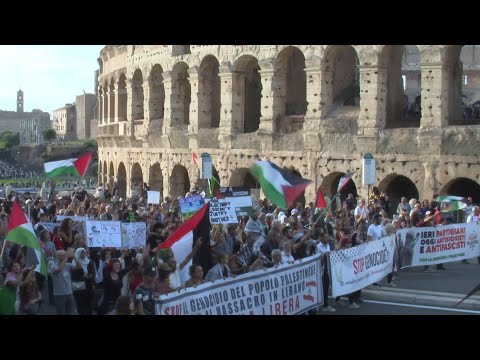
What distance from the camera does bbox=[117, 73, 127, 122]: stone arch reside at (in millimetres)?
41406

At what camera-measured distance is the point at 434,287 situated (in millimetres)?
14773

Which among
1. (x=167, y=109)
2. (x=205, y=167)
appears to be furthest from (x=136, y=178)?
(x=205, y=167)

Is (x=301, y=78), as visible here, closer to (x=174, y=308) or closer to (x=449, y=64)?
(x=449, y=64)

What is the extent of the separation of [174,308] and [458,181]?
57.4 feet

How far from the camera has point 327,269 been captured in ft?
40.5

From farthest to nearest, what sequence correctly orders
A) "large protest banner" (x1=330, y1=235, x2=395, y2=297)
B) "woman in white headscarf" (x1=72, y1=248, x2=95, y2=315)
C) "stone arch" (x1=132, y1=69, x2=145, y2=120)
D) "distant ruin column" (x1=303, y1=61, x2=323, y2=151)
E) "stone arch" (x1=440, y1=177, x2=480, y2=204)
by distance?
"stone arch" (x1=132, y1=69, x2=145, y2=120), "distant ruin column" (x1=303, y1=61, x2=323, y2=151), "stone arch" (x1=440, y1=177, x2=480, y2=204), "large protest banner" (x1=330, y1=235, x2=395, y2=297), "woman in white headscarf" (x1=72, y1=248, x2=95, y2=315)

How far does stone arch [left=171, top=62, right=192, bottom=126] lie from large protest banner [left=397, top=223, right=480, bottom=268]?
19.2 metres

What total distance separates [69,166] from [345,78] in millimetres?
12433

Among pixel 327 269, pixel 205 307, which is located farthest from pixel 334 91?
pixel 205 307

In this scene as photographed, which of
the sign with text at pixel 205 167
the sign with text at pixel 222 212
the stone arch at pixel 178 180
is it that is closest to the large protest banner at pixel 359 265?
the sign with text at pixel 222 212

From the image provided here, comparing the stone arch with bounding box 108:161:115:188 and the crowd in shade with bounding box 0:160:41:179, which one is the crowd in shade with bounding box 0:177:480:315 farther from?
the crowd in shade with bounding box 0:160:41:179

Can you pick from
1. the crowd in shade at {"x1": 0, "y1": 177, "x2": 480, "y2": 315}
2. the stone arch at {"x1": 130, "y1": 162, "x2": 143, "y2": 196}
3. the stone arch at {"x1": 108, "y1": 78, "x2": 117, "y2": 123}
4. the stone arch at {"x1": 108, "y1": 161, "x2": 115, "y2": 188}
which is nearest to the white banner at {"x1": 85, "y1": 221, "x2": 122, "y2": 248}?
the crowd in shade at {"x1": 0, "y1": 177, "x2": 480, "y2": 315}

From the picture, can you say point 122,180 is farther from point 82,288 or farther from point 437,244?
point 82,288

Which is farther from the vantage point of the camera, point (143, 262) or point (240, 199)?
point (240, 199)
